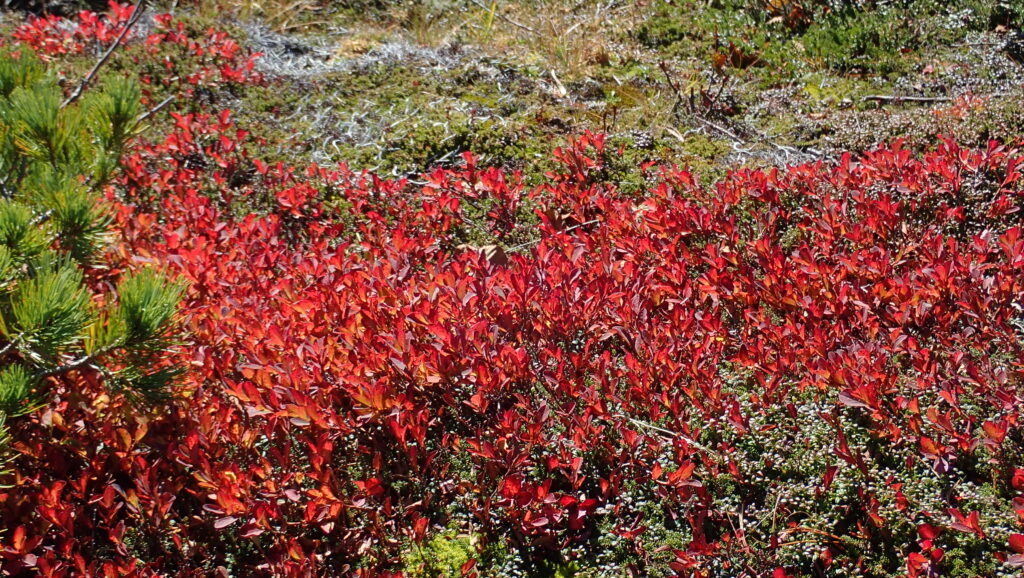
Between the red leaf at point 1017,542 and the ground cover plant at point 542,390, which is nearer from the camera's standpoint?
the red leaf at point 1017,542

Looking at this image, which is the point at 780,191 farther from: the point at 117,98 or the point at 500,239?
the point at 117,98

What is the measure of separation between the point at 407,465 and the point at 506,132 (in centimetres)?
298

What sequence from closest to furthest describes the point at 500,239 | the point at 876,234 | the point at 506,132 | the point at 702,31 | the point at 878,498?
the point at 878,498, the point at 876,234, the point at 500,239, the point at 506,132, the point at 702,31

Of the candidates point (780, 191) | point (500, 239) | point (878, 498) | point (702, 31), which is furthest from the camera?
point (702, 31)

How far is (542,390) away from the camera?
115 inches

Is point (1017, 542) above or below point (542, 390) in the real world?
above

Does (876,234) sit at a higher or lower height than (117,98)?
lower

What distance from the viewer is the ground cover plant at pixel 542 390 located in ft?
7.58

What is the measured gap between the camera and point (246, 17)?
7512 millimetres

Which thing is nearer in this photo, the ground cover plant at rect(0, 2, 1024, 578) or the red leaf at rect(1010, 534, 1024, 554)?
the red leaf at rect(1010, 534, 1024, 554)

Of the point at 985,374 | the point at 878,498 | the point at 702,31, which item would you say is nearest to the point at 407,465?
the point at 878,498

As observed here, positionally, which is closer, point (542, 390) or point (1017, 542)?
point (1017, 542)

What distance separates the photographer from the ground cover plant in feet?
7.58

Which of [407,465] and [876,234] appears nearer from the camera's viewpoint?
[407,465]
